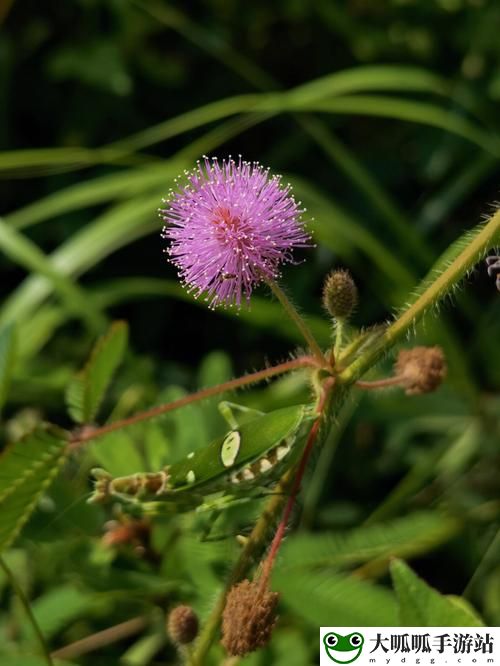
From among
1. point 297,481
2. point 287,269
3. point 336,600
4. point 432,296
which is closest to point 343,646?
point 336,600

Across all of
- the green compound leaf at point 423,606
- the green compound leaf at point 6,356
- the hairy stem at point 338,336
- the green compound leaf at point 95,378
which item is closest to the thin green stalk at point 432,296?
the hairy stem at point 338,336

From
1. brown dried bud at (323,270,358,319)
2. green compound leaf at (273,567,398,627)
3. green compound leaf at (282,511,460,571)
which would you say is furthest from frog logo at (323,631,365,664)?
brown dried bud at (323,270,358,319)

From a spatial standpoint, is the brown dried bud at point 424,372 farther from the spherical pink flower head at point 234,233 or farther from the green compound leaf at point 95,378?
the green compound leaf at point 95,378

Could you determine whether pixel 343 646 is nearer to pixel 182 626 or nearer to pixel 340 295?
pixel 182 626

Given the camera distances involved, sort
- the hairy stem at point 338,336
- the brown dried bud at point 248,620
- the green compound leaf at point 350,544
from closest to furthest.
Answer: the brown dried bud at point 248,620 → the hairy stem at point 338,336 → the green compound leaf at point 350,544

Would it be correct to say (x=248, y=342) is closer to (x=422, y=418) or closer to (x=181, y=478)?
(x=422, y=418)

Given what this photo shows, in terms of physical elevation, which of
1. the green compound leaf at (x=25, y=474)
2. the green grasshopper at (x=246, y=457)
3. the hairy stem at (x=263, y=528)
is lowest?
the hairy stem at (x=263, y=528)

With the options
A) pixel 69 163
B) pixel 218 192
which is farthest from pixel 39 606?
pixel 69 163

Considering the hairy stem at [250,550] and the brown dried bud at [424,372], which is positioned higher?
the brown dried bud at [424,372]
